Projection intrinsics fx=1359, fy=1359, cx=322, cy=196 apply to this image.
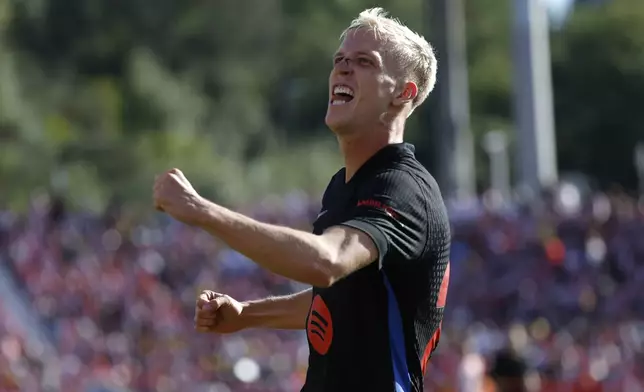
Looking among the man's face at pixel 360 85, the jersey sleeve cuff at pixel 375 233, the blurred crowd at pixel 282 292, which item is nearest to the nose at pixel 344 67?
the man's face at pixel 360 85

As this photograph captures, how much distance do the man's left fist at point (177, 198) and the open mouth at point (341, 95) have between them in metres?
0.74

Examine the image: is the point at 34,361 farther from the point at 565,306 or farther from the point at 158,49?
the point at 158,49

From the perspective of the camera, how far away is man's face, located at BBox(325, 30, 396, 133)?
4.25m

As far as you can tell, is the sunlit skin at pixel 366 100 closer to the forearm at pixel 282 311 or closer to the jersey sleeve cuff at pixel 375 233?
the jersey sleeve cuff at pixel 375 233

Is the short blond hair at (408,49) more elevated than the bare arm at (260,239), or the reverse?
the short blond hair at (408,49)

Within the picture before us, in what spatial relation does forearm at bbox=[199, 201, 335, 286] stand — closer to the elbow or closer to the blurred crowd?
the elbow

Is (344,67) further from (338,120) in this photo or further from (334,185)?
(334,185)

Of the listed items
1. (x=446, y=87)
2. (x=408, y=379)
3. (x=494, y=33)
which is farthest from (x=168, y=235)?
(x=494, y=33)

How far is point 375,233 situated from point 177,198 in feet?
1.91

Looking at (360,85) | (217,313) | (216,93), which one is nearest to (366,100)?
(360,85)

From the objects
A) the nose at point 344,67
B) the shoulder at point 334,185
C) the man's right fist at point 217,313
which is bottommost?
the man's right fist at point 217,313

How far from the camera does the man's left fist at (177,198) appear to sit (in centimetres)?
365

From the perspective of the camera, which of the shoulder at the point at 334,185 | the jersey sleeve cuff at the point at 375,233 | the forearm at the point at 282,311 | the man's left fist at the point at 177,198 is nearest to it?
the man's left fist at the point at 177,198

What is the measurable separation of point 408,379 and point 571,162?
44838 millimetres
